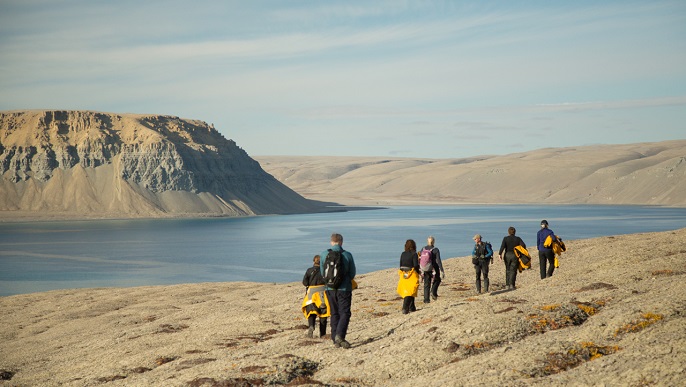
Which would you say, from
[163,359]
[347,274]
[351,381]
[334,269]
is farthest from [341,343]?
[163,359]

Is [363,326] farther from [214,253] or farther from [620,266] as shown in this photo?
[214,253]

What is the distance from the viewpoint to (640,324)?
14164 millimetres

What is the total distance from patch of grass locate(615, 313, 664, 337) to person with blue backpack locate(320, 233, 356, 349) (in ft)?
19.3

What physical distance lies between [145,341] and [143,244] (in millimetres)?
85637

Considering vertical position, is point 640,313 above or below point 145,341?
above

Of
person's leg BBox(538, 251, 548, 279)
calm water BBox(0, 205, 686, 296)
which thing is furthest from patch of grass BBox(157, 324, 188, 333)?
calm water BBox(0, 205, 686, 296)

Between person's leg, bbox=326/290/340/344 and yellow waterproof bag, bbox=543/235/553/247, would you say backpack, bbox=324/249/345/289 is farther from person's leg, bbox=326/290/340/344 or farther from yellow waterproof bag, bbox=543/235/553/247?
yellow waterproof bag, bbox=543/235/553/247

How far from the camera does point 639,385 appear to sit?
10.7 meters

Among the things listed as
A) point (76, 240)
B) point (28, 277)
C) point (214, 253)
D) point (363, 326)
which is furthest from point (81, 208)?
point (363, 326)

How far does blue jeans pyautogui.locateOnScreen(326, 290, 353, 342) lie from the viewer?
15.9 metres

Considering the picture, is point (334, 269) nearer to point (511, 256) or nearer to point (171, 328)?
point (511, 256)

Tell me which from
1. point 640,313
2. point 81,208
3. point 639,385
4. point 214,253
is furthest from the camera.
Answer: point 81,208

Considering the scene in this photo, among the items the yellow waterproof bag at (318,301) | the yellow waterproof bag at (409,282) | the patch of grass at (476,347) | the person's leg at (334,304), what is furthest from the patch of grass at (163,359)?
the patch of grass at (476,347)

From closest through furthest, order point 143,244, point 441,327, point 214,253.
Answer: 1. point 441,327
2. point 214,253
3. point 143,244
